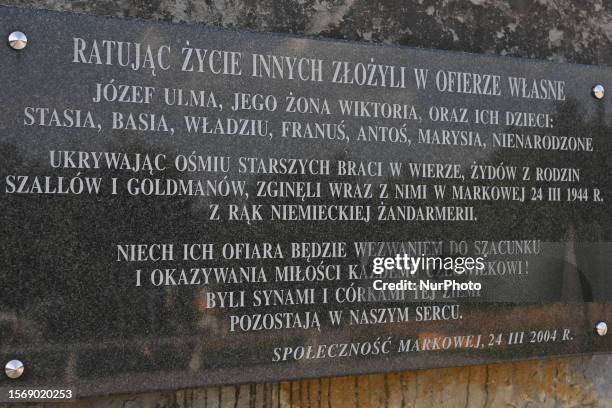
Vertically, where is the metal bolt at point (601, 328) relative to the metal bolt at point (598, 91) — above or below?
below

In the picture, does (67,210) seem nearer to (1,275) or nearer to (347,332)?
(1,275)

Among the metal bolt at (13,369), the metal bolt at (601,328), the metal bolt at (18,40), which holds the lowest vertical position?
the metal bolt at (601,328)

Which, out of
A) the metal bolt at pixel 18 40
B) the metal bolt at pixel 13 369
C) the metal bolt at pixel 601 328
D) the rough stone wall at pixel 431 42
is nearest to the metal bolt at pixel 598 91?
the rough stone wall at pixel 431 42

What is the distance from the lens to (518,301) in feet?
8.45

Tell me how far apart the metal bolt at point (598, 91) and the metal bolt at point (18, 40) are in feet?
8.21

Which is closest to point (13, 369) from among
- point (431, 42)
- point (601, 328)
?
point (431, 42)

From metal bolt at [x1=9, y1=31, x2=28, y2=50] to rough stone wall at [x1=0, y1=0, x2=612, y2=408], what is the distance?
31 centimetres

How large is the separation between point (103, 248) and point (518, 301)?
1794 mm

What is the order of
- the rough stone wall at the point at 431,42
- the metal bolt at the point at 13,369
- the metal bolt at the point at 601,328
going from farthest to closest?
the metal bolt at the point at 601,328 < the rough stone wall at the point at 431,42 < the metal bolt at the point at 13,369

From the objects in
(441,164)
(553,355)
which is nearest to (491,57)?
(441,164)

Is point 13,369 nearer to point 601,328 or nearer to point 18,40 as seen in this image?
point 18,40

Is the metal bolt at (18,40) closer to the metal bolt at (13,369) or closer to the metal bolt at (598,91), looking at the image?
the metal bolt at (13,369)

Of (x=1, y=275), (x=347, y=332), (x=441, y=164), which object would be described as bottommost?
(x=347, y=332)

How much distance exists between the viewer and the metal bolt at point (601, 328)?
8.84 feet
